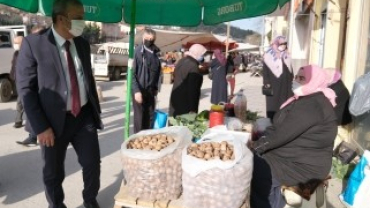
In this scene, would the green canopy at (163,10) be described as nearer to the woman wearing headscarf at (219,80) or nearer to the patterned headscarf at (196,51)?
the patterned headscarf at (196,51)

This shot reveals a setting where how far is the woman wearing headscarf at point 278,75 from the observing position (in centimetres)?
618

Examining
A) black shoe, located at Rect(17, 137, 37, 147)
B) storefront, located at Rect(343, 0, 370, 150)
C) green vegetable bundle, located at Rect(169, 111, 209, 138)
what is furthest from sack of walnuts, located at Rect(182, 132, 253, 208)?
black shoe, located at Rect(17, 137, 37, 147)

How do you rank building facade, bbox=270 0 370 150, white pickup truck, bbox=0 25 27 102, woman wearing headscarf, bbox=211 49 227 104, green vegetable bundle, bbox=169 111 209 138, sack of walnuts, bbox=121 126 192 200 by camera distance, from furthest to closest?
white pickup truck, bbox=0 25 27 102 → woman wearing headscarf, bbox=211 49 227 104 → building facade, bbox=270 0 370 150 → green vegetable bundle, bbox=169 111 209 138 → sack of walnuts, bbox=121 126 192 200

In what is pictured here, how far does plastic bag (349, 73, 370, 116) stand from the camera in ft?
14.2

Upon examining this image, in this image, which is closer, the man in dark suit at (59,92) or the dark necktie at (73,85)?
the man in dark suit at (59,92)

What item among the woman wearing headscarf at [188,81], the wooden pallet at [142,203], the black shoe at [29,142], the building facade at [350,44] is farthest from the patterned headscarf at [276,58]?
the black shoe at [29,142]

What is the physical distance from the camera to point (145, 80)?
5.60 meters

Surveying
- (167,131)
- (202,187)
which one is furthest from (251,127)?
(202,187)

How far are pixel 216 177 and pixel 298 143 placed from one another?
0.93m

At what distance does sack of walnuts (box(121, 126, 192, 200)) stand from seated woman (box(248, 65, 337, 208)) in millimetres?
760

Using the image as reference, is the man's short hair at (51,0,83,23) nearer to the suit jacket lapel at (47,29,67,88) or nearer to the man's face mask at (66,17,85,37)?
the man's face mask at (66,17,85,37)

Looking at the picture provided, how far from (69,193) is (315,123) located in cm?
286

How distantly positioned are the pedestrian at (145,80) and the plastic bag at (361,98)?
274 centimetres

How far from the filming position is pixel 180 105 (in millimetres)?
5785
